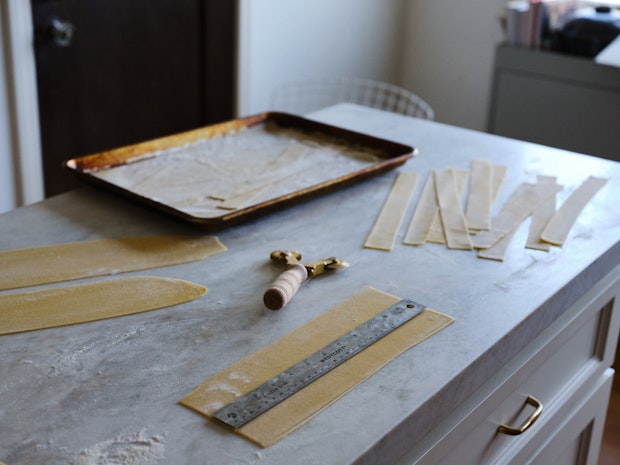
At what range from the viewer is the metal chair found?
342 centimetres

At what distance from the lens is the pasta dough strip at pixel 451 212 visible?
133 cm

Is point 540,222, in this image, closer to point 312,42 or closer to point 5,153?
point 5,153

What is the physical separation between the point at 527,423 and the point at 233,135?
2.89 feet

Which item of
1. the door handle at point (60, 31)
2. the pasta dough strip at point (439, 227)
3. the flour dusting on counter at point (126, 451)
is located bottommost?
the flour dusting on counter at point (126, 451)

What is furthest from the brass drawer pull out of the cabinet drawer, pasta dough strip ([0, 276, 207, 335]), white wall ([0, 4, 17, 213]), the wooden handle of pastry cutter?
white wall ([0, 4, 17, 213])

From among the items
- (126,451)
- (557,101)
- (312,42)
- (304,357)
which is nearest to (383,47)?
(312,42)

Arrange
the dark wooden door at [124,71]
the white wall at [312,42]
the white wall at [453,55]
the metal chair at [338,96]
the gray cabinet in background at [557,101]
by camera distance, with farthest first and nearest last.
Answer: the white wall at [453,55]
the metal chair at [338,96]
the white wall at [312,42]
the gray cabinet in background at [557,101]
the dark wooden door at [124,71]

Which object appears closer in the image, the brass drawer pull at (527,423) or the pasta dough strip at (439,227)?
the brass drawer pull at (527,423)

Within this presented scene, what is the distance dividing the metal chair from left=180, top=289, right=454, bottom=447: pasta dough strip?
233 cm

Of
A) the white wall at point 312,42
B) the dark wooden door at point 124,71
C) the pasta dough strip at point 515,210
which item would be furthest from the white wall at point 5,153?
the pasta dough strip at point 515,210

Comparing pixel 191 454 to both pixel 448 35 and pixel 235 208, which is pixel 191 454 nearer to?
pixel 235 208

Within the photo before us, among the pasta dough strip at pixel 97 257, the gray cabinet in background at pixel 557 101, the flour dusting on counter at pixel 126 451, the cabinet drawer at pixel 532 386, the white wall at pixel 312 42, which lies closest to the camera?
the flour dusting on counter at pixel 126 451

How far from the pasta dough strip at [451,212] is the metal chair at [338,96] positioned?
71.3 inches

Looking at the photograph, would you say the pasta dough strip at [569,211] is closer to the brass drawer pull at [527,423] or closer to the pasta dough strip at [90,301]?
the brass drawer pull at [527,423]
